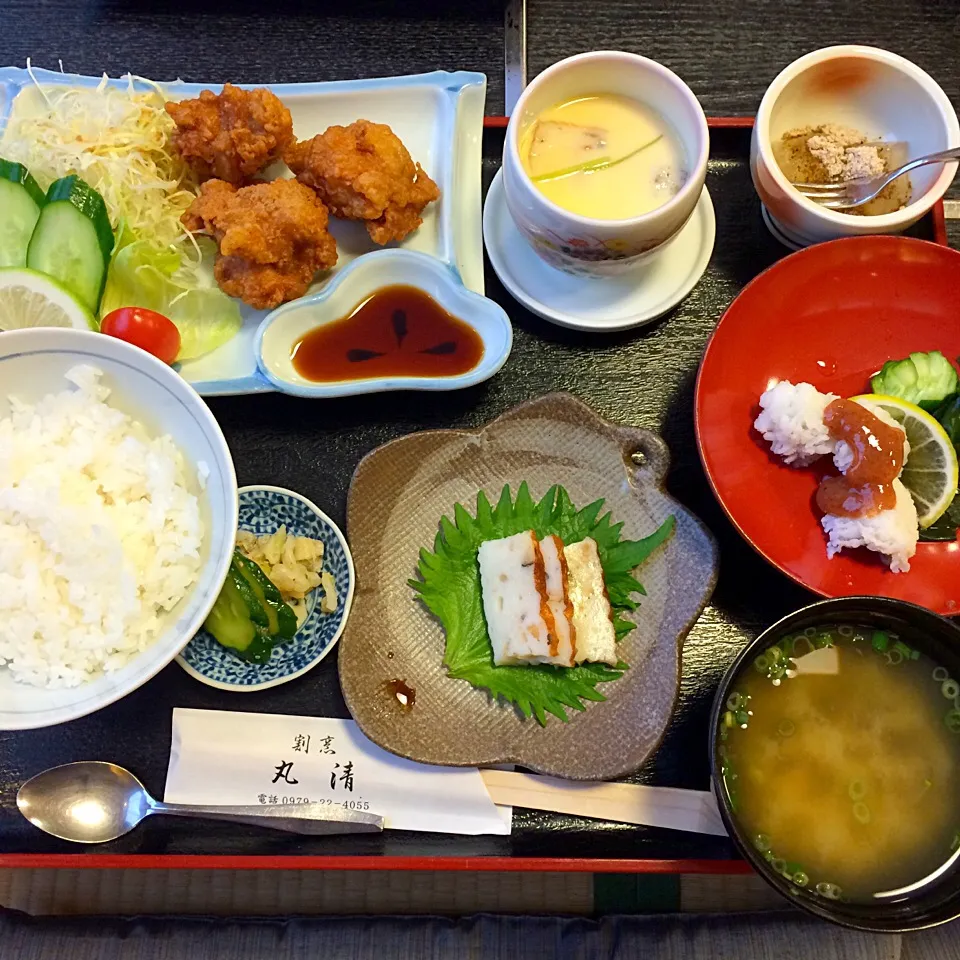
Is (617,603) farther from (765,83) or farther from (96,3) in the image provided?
(96,3)

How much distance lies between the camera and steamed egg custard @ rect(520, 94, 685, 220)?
2.00 meters

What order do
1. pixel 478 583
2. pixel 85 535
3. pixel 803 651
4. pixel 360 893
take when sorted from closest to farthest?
pixel 85 535
pixel 803 651
pixel 478 583
pixel 360 893

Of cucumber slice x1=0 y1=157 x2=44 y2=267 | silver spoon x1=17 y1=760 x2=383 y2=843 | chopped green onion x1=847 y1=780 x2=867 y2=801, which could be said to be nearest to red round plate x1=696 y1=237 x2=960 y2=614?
chopped green onion x1=847 y1=780 x2=867 y2=801

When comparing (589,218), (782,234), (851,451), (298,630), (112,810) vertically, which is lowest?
(112,810)

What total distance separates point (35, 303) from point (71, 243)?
0.68 feet

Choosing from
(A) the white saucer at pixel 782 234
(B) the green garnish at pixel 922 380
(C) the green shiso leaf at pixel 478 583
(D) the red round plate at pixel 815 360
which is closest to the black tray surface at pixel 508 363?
(A) the white saucer at pixel 782 234

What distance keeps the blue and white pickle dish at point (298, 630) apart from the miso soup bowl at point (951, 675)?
93 cm

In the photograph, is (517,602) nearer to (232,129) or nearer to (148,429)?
(148,429)

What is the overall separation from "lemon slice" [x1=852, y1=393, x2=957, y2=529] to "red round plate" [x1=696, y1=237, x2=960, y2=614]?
0.36ft

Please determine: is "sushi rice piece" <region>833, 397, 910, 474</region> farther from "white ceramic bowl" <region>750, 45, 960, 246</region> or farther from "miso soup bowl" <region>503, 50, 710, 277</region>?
"miso soup bowl" <region>503, 50, 710, 277</region>

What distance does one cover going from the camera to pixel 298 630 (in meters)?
1.91

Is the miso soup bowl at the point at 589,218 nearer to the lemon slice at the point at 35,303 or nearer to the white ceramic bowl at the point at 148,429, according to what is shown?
the white ceramic bowl at the point at 148,429

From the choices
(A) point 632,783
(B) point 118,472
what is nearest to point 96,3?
(B) point 118,472

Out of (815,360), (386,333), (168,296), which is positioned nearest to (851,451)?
(815,360)
